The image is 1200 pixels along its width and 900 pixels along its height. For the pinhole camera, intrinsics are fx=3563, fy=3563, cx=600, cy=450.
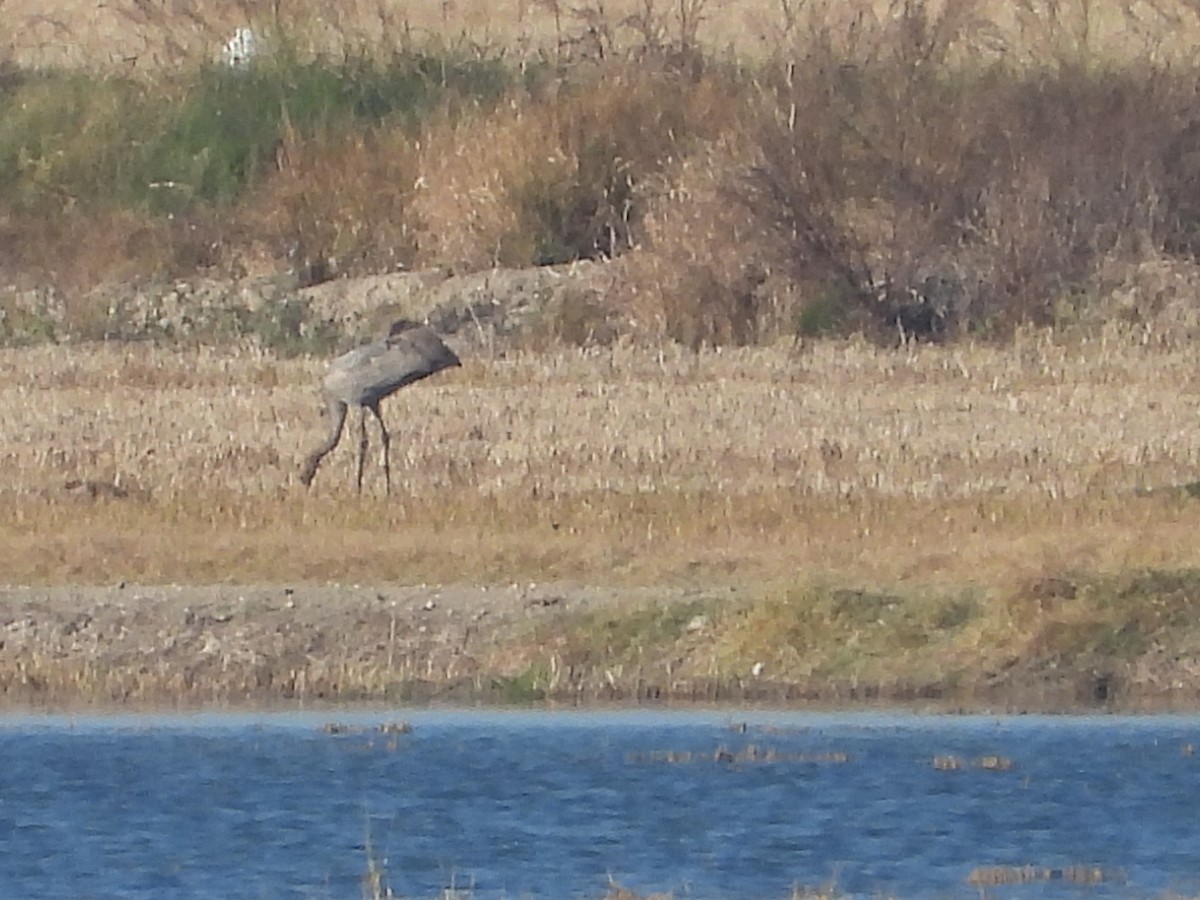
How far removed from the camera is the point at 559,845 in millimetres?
10570

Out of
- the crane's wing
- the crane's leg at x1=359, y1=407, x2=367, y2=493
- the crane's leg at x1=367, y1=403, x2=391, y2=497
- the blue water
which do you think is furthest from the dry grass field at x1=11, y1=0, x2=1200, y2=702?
the blue water

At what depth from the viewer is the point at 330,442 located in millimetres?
17391

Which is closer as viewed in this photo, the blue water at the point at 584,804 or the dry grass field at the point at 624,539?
the blue water at the point at 584,804

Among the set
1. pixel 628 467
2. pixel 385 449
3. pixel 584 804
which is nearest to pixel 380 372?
pixel 385 449

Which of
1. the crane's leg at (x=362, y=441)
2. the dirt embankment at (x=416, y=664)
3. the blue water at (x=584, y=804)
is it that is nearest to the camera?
the blue water at (x=584, y=804)

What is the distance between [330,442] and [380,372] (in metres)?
0.47

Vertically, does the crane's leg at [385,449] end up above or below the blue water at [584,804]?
above

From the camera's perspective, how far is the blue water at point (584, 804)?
1007 centimetres

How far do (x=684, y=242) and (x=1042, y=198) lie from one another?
244cm

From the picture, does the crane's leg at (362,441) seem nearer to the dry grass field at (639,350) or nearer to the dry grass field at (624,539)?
the dry grass field at (624,539)

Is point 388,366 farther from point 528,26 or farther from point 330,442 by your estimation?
point 528,26

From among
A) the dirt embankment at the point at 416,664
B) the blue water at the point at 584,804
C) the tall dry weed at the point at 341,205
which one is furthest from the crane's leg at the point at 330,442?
the tall dry weed at the point at 341,205

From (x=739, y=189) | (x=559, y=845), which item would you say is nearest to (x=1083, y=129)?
(x=739, y=189)

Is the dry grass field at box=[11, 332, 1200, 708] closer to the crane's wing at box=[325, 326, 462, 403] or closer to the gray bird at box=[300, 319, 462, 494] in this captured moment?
the gray bird at box=[300, 319, 462, 494]
